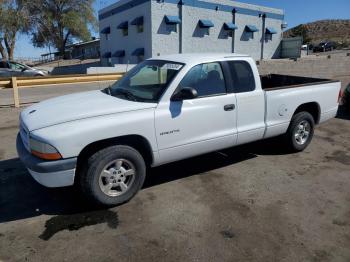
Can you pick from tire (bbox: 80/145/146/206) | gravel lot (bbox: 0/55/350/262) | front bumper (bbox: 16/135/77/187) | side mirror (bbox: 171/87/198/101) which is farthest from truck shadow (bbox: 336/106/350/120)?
front bumper (bbox: 16/135/77/187)

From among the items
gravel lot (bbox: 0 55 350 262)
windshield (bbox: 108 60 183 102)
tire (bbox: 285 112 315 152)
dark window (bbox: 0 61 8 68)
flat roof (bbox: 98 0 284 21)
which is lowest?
gravel lot (bbox: 0 55 350 262)

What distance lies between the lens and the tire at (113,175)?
12.7 feet

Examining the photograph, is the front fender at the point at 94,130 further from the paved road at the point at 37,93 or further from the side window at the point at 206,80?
the paved road at the point at 37,93

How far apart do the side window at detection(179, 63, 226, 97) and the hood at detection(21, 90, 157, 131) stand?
27.5 inches

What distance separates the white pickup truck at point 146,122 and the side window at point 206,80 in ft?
0.04

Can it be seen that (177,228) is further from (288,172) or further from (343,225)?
(288,172)

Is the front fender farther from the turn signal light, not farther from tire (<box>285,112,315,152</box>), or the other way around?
tire (<box>285,112,315,152</box>)

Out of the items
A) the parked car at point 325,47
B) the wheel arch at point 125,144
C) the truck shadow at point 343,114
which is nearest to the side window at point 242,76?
the wheel arch at point 125,144

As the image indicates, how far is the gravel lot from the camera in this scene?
334 centimetres

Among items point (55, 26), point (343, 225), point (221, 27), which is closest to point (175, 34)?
point (221, 27)

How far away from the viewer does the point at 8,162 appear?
5680 mm

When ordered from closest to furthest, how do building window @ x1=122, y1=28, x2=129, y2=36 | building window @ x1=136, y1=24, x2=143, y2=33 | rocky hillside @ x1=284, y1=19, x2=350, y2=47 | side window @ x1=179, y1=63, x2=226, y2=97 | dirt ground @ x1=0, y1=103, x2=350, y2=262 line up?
1. dirt ground @ x1=0, y1=103, x2=350, y2=262
2. side window @ x1=179, y1=63, x2=226, y2=97
3. building window @ x1=136, y1=24, x2=143, y2=33
4. building window @ x1=122, y1=28, x2=129, y2=36
5. rocky hillside @ x1=284, y1=19, x2=350, y2=47

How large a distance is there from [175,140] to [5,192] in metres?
2.41

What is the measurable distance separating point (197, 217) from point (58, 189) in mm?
2014
